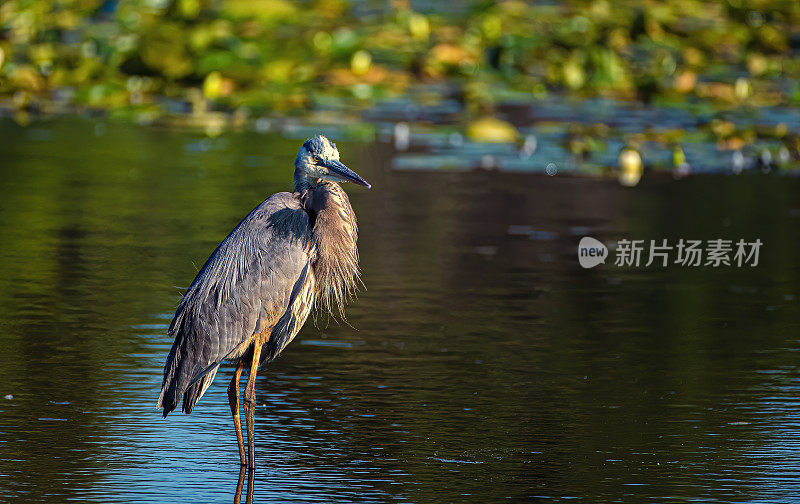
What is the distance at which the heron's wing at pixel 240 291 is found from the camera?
6117 mm

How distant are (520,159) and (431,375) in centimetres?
679

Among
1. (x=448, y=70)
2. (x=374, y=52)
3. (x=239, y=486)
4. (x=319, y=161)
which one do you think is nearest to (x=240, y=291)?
(x=319, y=161)

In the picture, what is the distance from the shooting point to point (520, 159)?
13906 mm

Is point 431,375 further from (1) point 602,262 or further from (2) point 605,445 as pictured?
(1) point 602,262

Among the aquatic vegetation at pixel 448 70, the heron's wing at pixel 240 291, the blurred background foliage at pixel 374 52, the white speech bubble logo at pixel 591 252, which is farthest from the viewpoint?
the blurred background foliage at pixel 374 52

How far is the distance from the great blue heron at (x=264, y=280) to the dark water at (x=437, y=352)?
0.29 metres

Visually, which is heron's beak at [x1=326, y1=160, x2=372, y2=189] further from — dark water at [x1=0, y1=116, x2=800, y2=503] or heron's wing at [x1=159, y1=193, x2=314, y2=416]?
dark water at [x1=0, y1=116, x2=800, y2=503]

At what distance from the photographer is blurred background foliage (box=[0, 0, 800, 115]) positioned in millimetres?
16797

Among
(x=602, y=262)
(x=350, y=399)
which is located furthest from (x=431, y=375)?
Answer: (x=602, y=262)

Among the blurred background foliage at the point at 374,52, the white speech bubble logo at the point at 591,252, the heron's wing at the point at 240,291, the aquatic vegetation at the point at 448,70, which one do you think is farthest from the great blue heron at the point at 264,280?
the blurred background foliage at the point at 374,52

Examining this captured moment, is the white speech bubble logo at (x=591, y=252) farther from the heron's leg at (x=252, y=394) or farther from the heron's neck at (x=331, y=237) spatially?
the heron's leg at (x=252, y=394)

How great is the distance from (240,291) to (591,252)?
477 centimetres

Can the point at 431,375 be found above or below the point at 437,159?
above

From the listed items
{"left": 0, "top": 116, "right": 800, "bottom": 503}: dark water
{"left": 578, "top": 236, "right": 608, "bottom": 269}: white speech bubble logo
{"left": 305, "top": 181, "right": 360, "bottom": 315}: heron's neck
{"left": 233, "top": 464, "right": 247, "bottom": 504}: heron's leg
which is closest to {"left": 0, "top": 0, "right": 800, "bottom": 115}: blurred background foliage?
{"left": 0, "top": 116, "right": 800, "bottom": 503}: dark water
